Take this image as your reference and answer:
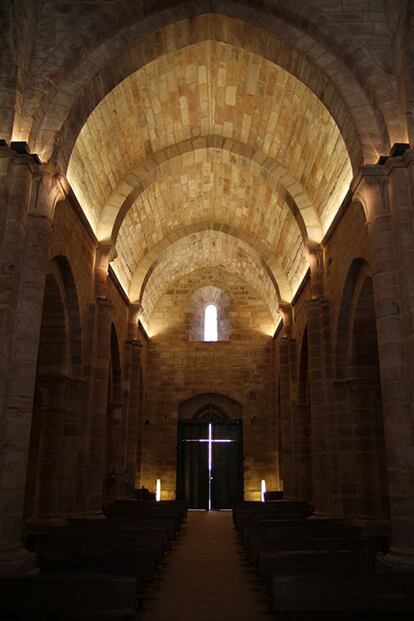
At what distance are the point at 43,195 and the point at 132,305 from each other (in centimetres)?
1013

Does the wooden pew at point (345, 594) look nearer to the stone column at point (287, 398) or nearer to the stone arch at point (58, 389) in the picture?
the stone arch at point (58, 389)

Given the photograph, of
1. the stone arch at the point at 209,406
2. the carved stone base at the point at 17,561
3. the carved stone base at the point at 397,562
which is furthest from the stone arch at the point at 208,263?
the carved stone base at the point at 17,561

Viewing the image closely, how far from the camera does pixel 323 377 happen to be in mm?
12867

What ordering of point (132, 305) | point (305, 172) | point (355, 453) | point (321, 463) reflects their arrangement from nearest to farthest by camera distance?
point (355, 453), point (321, 463), point (305, 172), point (132, 305)

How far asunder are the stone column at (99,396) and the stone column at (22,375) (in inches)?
185

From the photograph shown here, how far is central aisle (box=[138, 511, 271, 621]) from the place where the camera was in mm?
6178

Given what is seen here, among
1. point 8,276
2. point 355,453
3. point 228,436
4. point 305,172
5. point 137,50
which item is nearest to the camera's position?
point 8,276

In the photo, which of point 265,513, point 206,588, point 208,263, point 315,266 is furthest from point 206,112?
point 206,588

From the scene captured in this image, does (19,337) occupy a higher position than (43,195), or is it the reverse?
(43,195)

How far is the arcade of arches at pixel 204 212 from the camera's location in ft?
27.3

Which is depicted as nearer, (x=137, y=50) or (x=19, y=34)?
(x=19, y=34)

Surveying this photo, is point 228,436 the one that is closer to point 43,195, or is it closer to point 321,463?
point 321,463

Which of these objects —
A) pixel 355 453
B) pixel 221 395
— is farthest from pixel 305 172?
pixel 221 395

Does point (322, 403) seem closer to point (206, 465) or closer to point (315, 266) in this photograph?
point (315, 266)
